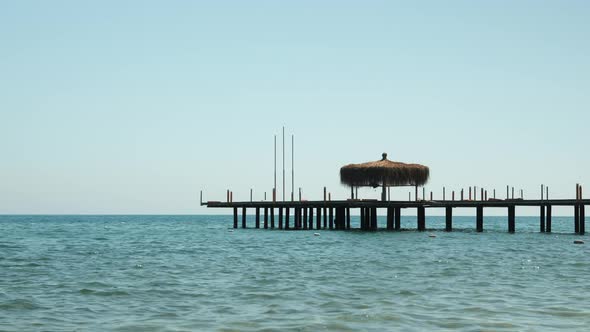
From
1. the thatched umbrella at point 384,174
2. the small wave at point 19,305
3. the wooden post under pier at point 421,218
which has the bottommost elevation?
the small wave at point 19,305

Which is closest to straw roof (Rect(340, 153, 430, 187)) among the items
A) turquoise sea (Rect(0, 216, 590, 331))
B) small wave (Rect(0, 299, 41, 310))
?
turquoise sea (Rect(0, 216, 590, 331))

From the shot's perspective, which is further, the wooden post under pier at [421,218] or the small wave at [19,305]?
the wooden post under pier at [421,218]

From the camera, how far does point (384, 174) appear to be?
182 feet

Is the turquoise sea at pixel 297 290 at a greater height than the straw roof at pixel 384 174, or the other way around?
the straw roof at pixel 384 174

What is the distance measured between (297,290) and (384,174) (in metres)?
34.5

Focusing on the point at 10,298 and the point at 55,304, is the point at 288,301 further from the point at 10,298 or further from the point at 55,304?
the point at 10,298

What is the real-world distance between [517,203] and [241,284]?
104 ft

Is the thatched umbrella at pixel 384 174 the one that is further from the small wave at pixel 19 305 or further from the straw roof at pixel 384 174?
the small wave at pixel 19 305

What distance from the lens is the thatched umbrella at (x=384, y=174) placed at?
182 feet

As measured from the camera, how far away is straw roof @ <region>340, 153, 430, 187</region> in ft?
182

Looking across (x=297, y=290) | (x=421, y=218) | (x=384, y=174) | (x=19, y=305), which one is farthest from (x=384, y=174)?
(x=19, y=305)

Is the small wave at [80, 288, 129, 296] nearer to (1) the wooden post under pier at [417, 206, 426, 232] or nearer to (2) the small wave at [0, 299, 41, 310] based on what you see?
(2) the small wave at [0, 299, 41, 310]

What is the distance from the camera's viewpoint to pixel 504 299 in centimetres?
1972

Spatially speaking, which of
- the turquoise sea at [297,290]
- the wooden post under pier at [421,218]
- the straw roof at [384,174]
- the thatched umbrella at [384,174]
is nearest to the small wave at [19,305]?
the turquoise sea at [297,290]
